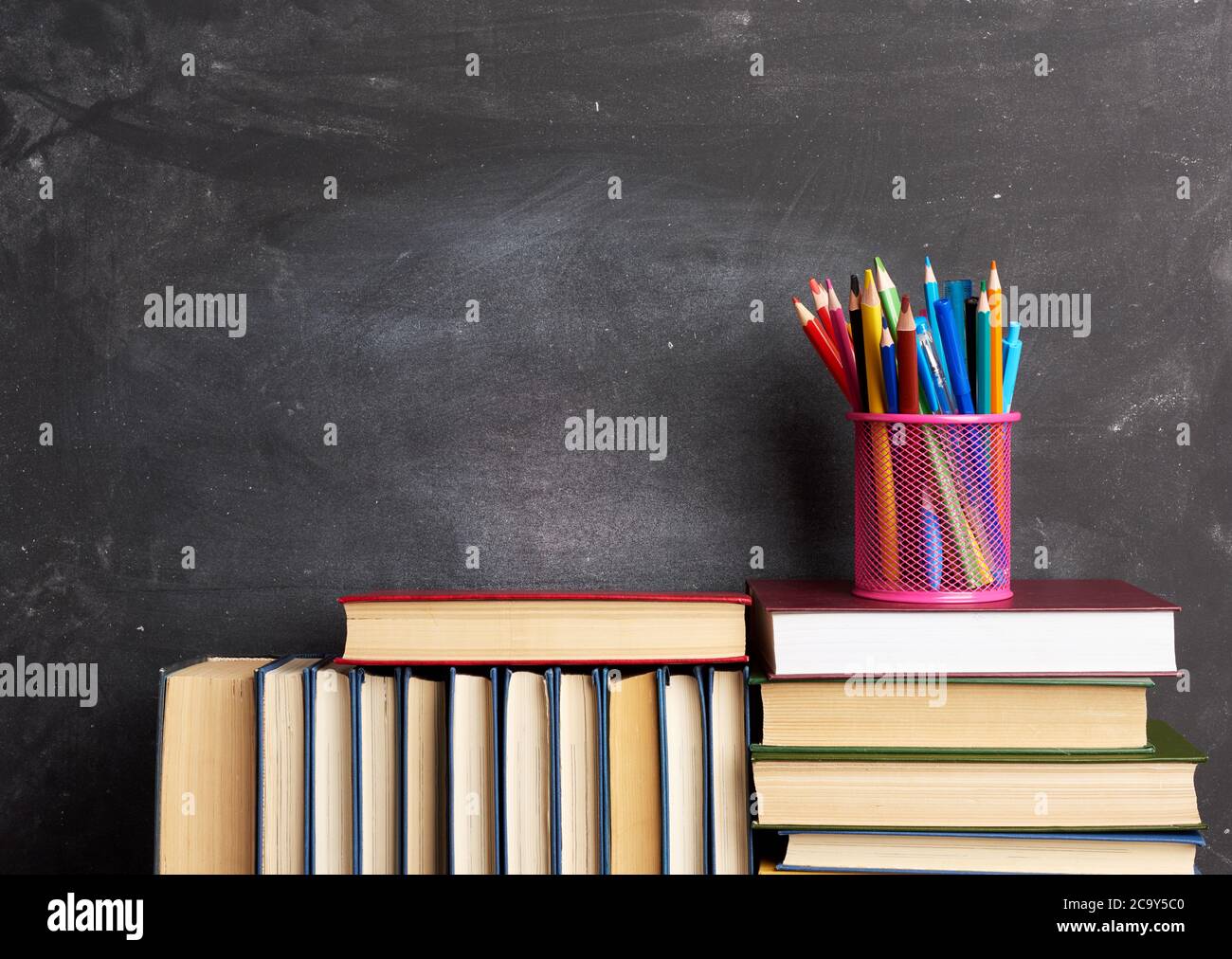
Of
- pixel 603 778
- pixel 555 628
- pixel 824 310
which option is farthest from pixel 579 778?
pixel 824 310

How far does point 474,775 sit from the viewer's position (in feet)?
3.19

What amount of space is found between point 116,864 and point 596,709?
59 centimetres

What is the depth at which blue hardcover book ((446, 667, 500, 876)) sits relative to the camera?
960 mm

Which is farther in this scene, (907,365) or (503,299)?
(503,299)

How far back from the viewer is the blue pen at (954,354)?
3.16ft

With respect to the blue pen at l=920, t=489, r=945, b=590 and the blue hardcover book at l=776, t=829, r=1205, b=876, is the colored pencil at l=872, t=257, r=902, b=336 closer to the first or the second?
the blue pen at l=920, t=489, r=945, b=590

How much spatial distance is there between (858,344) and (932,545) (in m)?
0.18

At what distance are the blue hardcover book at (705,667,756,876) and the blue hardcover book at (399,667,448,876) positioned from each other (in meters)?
0.23

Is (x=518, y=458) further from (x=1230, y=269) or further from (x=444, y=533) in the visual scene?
(x=1230, y=269)

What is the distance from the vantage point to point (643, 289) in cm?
120

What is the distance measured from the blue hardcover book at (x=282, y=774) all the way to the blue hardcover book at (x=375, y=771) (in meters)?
0.05

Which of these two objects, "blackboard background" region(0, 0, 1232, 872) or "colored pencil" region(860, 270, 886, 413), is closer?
"colored pencil" region(860, 270, 886, 413)

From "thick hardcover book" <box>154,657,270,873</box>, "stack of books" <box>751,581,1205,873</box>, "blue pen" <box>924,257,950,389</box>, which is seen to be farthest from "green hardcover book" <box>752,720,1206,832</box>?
"thick hardcover book" <box>154,657,270,873</box>

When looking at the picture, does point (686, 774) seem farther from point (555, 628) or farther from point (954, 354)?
point (954, 354)
